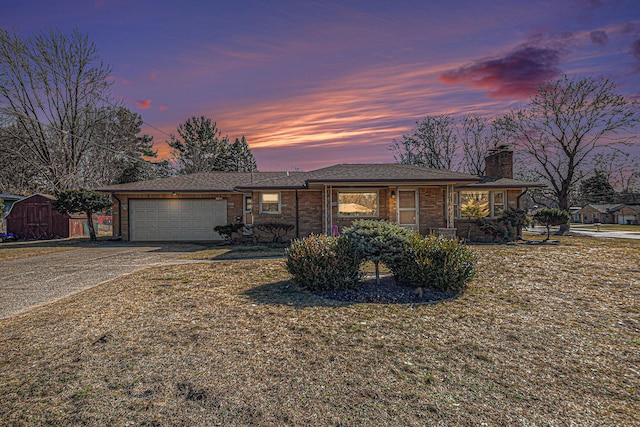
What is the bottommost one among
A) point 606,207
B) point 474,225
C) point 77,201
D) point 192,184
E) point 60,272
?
point 60,272

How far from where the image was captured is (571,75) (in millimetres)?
20328

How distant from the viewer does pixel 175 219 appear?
1636 centimetres

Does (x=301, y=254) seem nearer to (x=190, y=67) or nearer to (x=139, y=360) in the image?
(x=139, y=360)

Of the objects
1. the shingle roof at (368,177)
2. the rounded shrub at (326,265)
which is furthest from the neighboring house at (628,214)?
the rounded shrub at (326,265)

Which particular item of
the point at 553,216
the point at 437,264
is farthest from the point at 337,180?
the point at 553,216

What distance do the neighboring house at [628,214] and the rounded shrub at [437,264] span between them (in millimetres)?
58011

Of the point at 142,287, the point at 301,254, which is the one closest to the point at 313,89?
the point at 301,254

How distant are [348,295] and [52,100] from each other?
102 feet

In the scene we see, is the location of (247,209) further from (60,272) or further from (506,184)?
(506,184)

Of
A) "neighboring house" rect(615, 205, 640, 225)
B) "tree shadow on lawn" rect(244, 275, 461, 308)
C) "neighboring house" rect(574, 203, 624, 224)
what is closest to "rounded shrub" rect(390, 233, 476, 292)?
"tree shadow on lawn" rect(244, 275, 461, 308)

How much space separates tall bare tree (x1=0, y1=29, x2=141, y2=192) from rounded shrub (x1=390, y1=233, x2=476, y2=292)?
26.5 meters

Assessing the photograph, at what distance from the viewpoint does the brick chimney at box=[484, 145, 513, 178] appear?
16047mm

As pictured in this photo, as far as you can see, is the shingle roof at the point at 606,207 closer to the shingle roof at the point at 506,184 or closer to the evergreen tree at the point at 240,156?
the shingle roof at the point at 506,184

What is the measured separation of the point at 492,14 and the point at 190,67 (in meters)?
10.9
